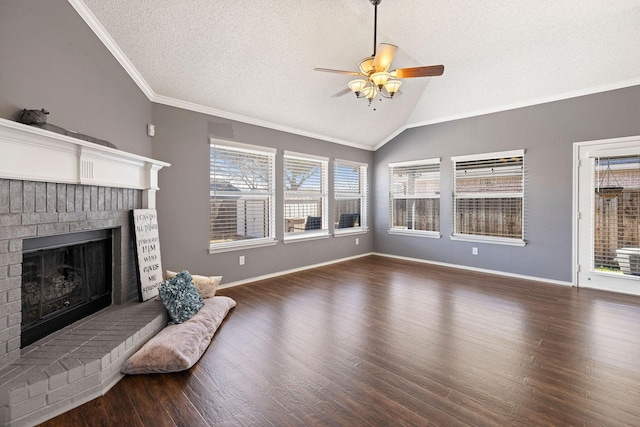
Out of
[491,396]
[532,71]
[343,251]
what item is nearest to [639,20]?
[532,71]

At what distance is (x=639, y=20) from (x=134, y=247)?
18.9 feet

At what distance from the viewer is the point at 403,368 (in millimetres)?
2174

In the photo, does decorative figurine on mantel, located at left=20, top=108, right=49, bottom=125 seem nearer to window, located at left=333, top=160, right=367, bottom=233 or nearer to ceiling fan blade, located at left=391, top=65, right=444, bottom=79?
ceiling fan blade, located at left=391, top=65, right=444, bottom=79

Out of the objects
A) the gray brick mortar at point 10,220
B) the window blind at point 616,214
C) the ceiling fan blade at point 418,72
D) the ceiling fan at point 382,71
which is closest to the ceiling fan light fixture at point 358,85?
the ceiling fan at point 382,71

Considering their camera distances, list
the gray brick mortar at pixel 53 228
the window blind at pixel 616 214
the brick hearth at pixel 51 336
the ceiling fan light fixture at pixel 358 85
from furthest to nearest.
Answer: the window blind at pixel 616 214 < the ceiling fan light fixture at pixel 358 85 < the gray brick mortar at pixel 53 228 < the brick hearth at pixel 51 336

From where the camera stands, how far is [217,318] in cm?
290

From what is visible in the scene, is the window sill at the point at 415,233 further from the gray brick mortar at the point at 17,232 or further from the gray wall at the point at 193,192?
the gray brick mortar at the point at 17,232

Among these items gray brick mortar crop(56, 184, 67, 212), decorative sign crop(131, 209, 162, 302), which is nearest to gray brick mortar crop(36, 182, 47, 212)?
gray brick mortar crop(56, 184, 67, 212)

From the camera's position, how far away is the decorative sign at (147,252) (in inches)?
116

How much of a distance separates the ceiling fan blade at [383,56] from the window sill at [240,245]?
2943 millimetres

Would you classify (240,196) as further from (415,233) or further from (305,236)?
(415,233)

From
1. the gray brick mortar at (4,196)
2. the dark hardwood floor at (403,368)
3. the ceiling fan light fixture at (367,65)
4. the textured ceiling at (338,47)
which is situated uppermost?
the textured ceiling at (338,47)

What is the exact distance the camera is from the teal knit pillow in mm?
2676

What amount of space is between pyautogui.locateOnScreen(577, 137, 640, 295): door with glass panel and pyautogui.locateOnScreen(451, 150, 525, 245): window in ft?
2.49
